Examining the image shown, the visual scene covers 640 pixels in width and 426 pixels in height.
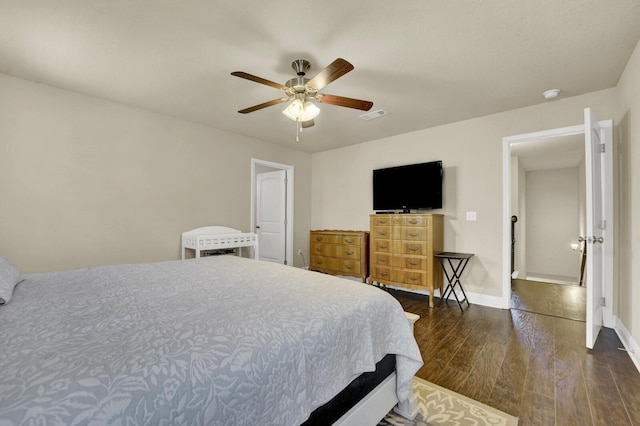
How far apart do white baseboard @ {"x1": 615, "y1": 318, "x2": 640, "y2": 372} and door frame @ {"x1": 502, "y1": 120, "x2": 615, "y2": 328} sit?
0.20m

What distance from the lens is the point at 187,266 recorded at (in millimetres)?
2178

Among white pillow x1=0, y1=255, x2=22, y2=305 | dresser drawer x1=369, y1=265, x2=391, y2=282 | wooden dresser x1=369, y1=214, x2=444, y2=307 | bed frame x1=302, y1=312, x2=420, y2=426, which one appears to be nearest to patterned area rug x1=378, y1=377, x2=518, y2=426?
bed frame x1=302, y1=312, x2=420, y2=426

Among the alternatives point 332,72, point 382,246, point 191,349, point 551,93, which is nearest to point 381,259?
point 382,246

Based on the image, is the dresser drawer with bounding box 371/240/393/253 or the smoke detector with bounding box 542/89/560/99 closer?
the smoke detector with bounding box 542/89/560/99

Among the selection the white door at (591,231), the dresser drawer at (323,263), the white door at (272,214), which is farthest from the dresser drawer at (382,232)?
the white door at (591,231)

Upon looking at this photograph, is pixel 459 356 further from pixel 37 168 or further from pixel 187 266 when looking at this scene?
pixel 37 168

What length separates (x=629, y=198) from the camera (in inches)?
95.0

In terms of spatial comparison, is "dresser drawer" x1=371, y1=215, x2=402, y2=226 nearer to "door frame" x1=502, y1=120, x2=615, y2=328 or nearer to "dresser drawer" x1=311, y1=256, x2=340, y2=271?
"dresser drawer" x1=311, y1=256, x2=340, y2=271

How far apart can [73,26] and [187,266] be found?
1850 mm

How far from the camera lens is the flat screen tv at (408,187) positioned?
389 cm

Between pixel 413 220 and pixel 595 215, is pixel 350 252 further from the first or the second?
pixel 595 215

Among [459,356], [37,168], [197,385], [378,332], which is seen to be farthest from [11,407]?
[37,168]

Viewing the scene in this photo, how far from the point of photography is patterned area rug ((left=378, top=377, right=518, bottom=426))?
61.1 inches

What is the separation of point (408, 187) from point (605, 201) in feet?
6.68
